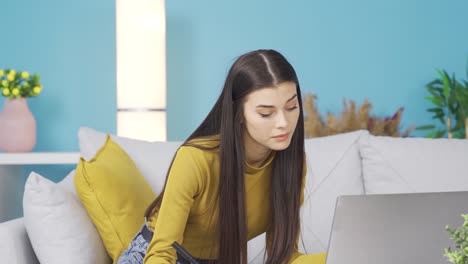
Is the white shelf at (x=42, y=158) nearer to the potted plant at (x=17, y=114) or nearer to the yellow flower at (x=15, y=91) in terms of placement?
the potted plant at (x=17, y=114)

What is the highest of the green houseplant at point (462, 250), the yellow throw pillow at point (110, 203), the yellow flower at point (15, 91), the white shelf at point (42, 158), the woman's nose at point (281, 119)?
the woman's nose at point (281, 119)

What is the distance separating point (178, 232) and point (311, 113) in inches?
78.2

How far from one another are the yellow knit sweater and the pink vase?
1778 millimetres

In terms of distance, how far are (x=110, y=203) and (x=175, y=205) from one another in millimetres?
445

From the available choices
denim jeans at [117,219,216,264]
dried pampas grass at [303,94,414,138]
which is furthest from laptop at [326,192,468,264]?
dried pampas grass at [303,94,414,138]

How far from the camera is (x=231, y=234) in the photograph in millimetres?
1958

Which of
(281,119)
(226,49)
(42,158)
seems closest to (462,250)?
(281,119)

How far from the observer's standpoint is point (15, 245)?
208cm

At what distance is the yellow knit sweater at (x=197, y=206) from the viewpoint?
1837 millimetres

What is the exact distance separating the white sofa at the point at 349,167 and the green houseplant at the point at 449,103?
3.63ft

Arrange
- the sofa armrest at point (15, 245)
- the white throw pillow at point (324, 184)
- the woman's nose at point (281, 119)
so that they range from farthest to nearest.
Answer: the white throw pillow at point (324, 184) < the sofa armrest at point (15, 245) < the woman's nose at point (281, 119)

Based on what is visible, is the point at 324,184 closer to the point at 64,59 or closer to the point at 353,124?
the point at 353,124

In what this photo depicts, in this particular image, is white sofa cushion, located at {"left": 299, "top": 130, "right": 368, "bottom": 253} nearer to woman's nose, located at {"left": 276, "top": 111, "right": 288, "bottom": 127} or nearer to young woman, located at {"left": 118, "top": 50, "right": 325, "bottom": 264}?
young woman, located at {"left": 118, "top": 50, "right": 325, "bottom": 264}

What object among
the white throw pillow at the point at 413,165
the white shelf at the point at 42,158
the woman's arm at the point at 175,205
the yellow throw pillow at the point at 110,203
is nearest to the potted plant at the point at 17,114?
the white shelf at the point at 42,158
